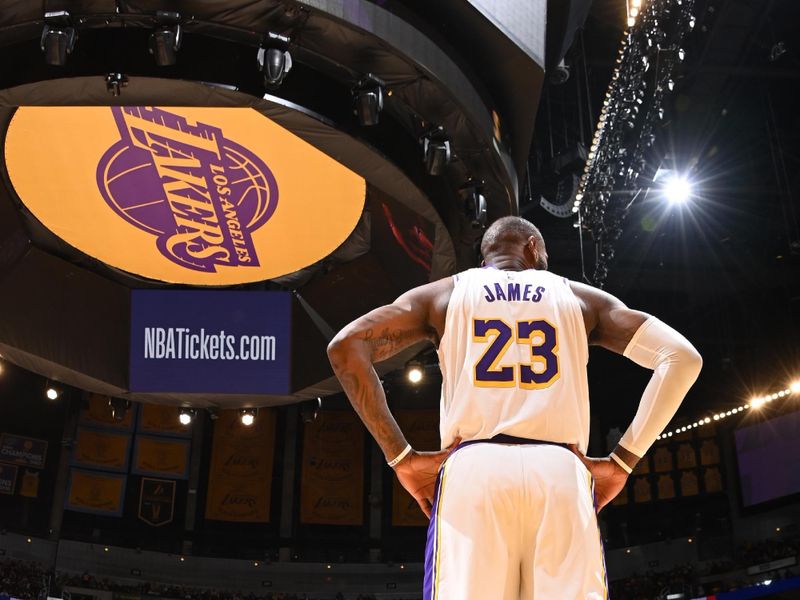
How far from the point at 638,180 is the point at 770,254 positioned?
5.98 meters

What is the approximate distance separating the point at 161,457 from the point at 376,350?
20650 mm

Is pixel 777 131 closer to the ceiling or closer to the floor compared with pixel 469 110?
closer to the ceiling

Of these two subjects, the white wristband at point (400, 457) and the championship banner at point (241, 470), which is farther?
the championship banner at point (241, 470)

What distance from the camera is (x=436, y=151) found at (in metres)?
6.22

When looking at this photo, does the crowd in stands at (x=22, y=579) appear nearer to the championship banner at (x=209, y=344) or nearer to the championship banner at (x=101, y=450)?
the championship banner at (x=101, y=450)

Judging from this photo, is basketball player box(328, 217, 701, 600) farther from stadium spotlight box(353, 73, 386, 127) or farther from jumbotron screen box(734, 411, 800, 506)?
jumbotron screen box(734, 411, 800, 506)

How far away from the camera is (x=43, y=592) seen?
743 inches

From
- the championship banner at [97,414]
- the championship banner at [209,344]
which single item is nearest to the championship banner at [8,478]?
the championship banner at [97,414]

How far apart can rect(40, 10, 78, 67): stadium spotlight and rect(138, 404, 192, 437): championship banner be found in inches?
698

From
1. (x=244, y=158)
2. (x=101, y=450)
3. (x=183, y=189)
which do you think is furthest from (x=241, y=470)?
(x=244, y=158)

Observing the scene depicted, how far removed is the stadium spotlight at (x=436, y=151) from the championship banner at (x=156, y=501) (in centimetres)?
1770

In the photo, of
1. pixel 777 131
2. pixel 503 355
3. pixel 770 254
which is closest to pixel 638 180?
pixel 777 131

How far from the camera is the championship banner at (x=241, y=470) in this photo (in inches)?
880

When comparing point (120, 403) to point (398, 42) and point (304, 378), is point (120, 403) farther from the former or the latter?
point (398, 42)
